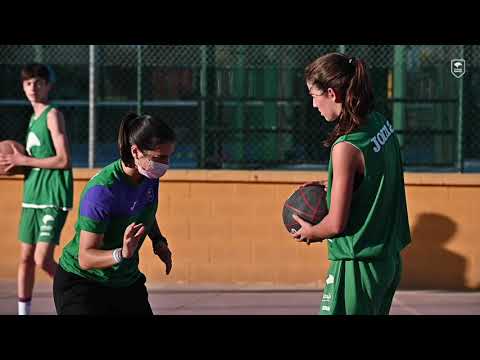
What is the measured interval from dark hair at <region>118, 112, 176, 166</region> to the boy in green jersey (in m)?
2.88

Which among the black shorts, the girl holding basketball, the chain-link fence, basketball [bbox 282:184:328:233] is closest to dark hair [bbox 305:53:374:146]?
the girl holding basketball

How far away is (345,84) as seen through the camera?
15.2 feet

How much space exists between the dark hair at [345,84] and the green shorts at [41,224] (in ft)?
11.9

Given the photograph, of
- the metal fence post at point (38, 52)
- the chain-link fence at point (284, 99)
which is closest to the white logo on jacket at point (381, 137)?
the chain-link fence at point (284, 99)

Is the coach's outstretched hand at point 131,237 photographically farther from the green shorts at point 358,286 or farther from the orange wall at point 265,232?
the orange wall at point 265,232

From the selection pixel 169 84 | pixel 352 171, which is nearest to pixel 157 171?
pixel 352 171

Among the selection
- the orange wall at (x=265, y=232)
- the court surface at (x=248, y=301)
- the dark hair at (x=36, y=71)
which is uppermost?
the dark hair at (x=36, y=71)

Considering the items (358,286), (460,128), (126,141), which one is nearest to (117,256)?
(126,141)

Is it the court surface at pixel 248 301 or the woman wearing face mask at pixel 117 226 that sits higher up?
the woman wearing face mask at pixel 117 226

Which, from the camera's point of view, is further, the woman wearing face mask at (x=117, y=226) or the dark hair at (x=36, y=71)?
the dark hair at (x=36, y=71)

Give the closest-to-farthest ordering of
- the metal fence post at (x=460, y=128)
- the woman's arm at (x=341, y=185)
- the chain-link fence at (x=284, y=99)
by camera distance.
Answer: the woman's arm at (x=341, y=185) → the metal fence post at (x=460, y=128) → the chain-link fence at (x=284, y=99)

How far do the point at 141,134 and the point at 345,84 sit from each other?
1.02 m

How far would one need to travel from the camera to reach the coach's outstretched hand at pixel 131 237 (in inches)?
188

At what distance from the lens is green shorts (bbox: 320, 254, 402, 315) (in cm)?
466
